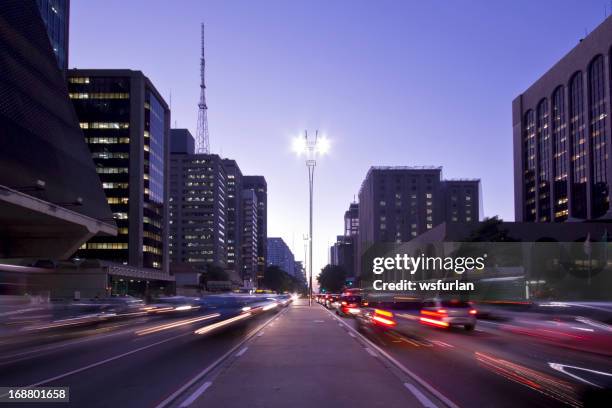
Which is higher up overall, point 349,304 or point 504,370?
point 504,370

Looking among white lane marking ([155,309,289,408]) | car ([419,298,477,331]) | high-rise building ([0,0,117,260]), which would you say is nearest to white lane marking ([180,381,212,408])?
white lane marking ([155,309,289,408])

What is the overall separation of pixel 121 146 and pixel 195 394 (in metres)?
132

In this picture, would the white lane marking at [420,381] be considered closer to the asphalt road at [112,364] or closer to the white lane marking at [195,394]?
the white lane marking at [195,394]

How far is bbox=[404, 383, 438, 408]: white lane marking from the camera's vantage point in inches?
402

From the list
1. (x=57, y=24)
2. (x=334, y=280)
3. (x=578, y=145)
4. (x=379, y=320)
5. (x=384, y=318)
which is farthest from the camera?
(x=334, y=280)

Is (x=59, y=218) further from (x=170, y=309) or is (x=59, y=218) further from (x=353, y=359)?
(x=353, y=359)

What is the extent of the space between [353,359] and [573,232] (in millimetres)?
71534

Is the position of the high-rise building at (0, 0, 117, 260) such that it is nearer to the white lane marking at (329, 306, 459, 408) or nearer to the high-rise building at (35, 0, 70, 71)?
the high-rise building at (35, 0, 70, 71)

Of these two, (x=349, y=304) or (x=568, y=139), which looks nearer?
(x=349, y=304)

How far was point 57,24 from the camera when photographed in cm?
9150

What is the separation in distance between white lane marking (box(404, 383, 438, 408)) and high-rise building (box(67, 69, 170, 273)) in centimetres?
12705

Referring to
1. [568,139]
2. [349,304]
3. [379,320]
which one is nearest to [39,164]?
[349,304]

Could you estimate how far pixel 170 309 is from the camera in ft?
185

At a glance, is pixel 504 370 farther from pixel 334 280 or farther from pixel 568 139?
pixel 334 280
